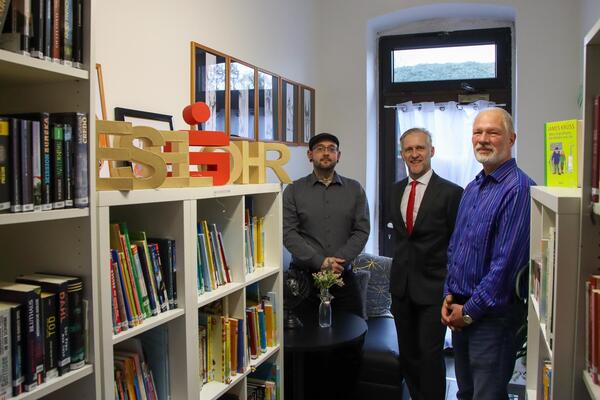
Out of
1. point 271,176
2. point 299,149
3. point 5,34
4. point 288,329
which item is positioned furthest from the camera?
point 299,149

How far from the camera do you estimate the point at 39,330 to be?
1180 millimetres

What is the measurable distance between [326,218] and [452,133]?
182 centimetres

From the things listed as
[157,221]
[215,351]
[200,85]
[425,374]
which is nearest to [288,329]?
[215,351]

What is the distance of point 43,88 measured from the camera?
1300 mm

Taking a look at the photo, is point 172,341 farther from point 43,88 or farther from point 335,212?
point 335,212

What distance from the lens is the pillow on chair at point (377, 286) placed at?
3.57 m

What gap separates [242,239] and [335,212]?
1.16 metres

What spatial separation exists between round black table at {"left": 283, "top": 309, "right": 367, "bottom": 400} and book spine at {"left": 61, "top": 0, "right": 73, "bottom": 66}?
1577 millimetres

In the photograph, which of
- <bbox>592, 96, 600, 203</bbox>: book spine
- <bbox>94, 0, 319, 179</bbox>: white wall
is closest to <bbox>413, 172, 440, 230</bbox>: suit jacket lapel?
<bbox>94, 0, 319, 179</bbox>: white wall

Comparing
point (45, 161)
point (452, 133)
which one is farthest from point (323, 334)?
point (452, 133)

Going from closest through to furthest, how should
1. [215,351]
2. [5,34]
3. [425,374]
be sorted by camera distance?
[5,34], [215,351], [425,374]

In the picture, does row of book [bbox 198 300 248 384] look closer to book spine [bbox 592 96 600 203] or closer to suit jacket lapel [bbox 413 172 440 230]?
suit jacket lapel [bbox 413 172 440 230]

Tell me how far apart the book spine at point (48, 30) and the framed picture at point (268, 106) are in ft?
6.93

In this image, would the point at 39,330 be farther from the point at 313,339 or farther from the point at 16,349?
the point at 313,339
